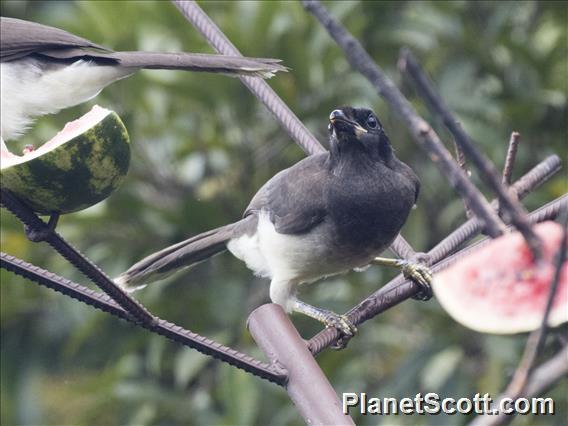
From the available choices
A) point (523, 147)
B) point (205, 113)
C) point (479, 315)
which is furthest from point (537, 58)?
point (479, 315)

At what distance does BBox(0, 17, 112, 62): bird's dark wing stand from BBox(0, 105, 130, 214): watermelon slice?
32.2 inches

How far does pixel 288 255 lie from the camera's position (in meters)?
2.63

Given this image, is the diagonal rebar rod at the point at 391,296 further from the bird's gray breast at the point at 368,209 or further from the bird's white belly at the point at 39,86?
the bird's white belly at the point at 39,86

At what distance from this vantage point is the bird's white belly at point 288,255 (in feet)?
8.41

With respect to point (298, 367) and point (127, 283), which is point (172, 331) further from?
point (127, 283)

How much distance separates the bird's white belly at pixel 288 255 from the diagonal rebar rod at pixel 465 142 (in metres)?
1.52

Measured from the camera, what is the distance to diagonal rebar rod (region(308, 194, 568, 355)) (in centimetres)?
178

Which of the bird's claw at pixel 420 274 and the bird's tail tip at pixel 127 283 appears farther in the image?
the bird's tail tip at pixel 127 283

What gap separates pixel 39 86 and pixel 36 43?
0.34 feet

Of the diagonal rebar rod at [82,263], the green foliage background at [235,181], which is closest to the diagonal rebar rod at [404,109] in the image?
the diagonal rebar rod at [82,263]

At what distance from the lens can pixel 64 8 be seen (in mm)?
4691

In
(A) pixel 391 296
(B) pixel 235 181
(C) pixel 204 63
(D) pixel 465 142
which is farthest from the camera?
(B) pixel 235 181

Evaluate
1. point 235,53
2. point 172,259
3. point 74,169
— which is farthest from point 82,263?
point 172,259

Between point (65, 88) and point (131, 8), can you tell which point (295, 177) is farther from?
point (131, 8)
